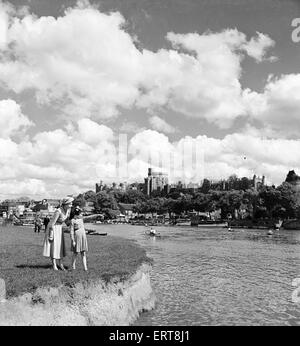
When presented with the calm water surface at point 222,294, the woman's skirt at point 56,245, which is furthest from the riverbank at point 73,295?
the calm water surface at point 222,294

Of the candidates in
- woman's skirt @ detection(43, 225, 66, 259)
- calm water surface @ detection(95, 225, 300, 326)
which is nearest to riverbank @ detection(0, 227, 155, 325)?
woman's skirt @ detection(43, 225, 66, 259)

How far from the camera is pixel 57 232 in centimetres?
1978

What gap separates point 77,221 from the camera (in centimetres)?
1961

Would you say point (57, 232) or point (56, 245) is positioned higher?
point (57, 232)

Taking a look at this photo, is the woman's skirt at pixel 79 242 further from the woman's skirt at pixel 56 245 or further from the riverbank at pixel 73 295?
the riverbank at pixel 73 295

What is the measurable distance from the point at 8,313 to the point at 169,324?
7.14 meters

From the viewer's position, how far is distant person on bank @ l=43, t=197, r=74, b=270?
19.5 meters

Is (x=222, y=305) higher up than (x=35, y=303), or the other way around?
(x=35, y=303)

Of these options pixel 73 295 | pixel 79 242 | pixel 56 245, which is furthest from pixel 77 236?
pixel 73 295

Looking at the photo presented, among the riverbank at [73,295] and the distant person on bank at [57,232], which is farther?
the distant person on bank at [57,232]

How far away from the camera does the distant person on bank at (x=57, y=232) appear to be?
63.8ft

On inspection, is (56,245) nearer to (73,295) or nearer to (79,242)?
(79,242)
